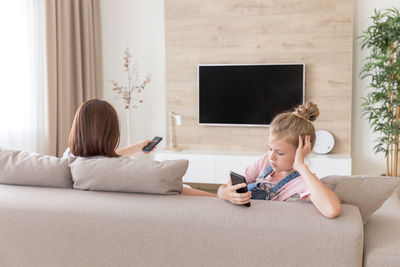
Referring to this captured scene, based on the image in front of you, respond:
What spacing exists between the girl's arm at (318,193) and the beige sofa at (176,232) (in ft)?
0.11

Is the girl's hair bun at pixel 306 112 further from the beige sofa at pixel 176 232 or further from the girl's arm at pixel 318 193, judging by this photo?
the beige sofa at pixel 176 232

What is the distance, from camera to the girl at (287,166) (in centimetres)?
159

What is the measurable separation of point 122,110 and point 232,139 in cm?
152

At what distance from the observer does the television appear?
4602 mm

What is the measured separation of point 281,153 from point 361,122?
312 centimetres

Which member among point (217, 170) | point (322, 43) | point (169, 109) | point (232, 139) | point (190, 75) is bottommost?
point (217, 170)

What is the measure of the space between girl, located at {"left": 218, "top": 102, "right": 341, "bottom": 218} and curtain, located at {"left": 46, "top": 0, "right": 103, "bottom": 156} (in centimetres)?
331

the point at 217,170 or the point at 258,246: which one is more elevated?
the point at 258,246

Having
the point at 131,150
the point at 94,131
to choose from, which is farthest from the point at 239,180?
the point at 131,150

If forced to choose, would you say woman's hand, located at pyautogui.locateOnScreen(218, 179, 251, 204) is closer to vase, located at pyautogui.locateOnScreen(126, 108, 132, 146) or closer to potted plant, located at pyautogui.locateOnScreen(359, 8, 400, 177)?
potted plant, located at pyautogui.locateOnScreen(359, 8, 400, 177)

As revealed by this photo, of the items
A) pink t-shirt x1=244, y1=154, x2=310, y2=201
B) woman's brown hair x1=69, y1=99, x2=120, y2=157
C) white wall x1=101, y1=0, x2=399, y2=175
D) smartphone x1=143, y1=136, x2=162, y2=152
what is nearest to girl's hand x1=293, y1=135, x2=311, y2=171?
pink t-shirt x1=244, y1=154, x2=310, y2=201

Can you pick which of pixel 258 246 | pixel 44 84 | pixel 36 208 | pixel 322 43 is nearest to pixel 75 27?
pixel 44 84

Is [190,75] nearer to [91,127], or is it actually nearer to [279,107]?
[279,107]

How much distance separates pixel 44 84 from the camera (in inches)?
181
